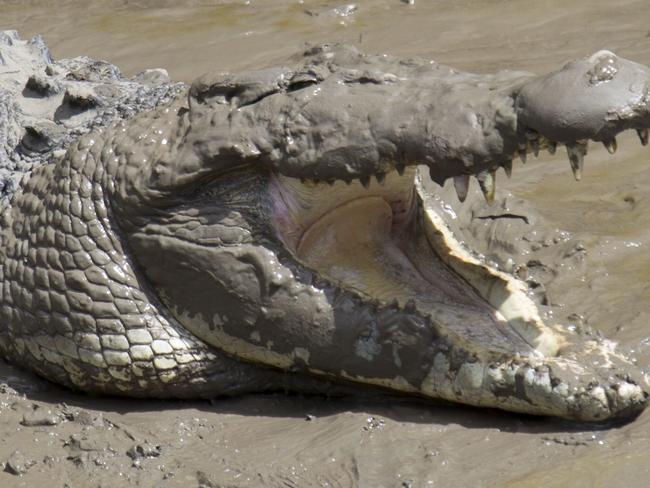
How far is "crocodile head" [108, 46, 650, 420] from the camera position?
3.45 meters

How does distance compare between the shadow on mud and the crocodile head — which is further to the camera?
the shadow on mud

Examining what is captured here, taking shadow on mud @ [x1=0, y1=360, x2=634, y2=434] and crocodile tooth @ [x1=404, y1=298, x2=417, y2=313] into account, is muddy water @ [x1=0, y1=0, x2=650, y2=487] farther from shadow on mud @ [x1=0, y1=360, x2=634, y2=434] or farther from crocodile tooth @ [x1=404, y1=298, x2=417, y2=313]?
crocodile tooth @ [x1=404, y1=298, x2=417, y2=313]

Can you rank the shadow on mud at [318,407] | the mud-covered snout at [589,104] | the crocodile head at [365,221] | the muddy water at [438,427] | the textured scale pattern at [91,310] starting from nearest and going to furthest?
1. the mud-covered snout at [589,104]
2. the crocodile head at [365,221]
3. the muddy water at [438,427]
4. the shadow on mud at [318,407]
5. the textured scale pattern at [91,310]

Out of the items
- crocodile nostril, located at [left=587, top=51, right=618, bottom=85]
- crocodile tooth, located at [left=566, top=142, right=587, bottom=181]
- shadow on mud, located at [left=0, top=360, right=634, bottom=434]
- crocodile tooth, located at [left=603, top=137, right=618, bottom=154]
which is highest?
crocodile nostril, located at [left=587, top=51, right=618, bottom=85]

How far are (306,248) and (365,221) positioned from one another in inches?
10.8

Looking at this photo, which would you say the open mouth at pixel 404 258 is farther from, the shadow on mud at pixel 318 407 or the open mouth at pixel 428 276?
the shadow on mud at pixel 318 407

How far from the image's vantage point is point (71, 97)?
4.97 metres

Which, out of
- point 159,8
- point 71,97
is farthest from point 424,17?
point 71,97

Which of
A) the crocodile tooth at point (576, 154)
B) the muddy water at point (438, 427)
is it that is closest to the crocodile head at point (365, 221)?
the crocodile tooth at point (576, 154)

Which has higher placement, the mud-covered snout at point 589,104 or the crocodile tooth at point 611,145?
the mud-covered snout at point 589,104

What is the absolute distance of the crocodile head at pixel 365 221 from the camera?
11.3 feet

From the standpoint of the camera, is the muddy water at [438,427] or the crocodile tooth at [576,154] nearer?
the crocodile tooth at [576,154]

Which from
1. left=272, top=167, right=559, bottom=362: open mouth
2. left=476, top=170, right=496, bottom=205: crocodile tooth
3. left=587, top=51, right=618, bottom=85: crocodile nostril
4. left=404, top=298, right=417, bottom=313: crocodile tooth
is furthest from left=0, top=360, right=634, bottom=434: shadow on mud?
left=587, top=51, right=618, bottom=85: crocodile nostril

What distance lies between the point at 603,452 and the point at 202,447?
135 centimetres
